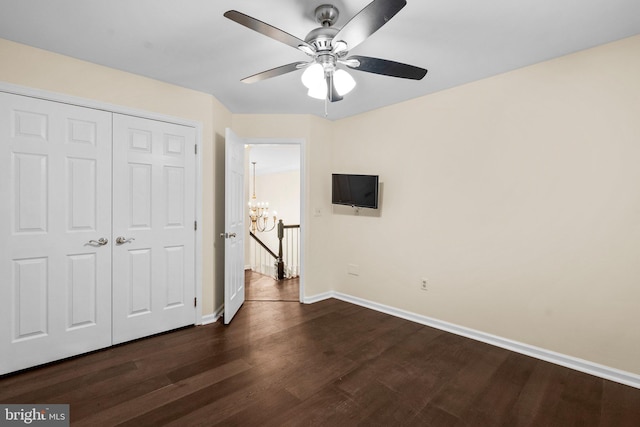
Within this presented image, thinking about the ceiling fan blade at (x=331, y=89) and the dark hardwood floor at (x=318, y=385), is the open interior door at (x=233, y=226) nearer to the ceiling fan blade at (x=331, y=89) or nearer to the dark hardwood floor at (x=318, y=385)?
the dark hardwood floor at (x=318, y=385)

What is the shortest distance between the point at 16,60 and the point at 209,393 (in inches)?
110

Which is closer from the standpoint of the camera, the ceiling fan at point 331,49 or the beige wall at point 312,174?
the ceiling fan at point 331,49

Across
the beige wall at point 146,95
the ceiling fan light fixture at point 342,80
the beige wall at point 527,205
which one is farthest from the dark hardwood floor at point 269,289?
the ceiling fan light fixture at point 342,80

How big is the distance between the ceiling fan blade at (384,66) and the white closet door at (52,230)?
7.24ft

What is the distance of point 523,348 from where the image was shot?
2.60m

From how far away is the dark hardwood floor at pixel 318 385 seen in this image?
1.81 m

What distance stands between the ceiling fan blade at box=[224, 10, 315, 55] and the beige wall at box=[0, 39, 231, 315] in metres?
1.83

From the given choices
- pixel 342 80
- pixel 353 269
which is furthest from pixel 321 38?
pixel 353 269

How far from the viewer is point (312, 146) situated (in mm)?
3895

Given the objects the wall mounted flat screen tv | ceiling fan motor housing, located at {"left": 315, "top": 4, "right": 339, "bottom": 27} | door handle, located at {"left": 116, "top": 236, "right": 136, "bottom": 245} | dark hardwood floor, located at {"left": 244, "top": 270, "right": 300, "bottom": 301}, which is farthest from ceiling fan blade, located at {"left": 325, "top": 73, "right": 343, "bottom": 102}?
dark hardwood floor, located at {"left": 244, "top": 270, "right": 300, "bottom": 301}

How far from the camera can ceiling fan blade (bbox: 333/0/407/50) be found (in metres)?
1.25

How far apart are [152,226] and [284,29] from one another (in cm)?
212

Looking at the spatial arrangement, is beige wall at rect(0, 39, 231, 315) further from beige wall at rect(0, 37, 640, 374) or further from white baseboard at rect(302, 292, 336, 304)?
white baseboard at rect(302, 292, 336, 304)

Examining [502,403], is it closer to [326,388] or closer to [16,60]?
[326,388]
